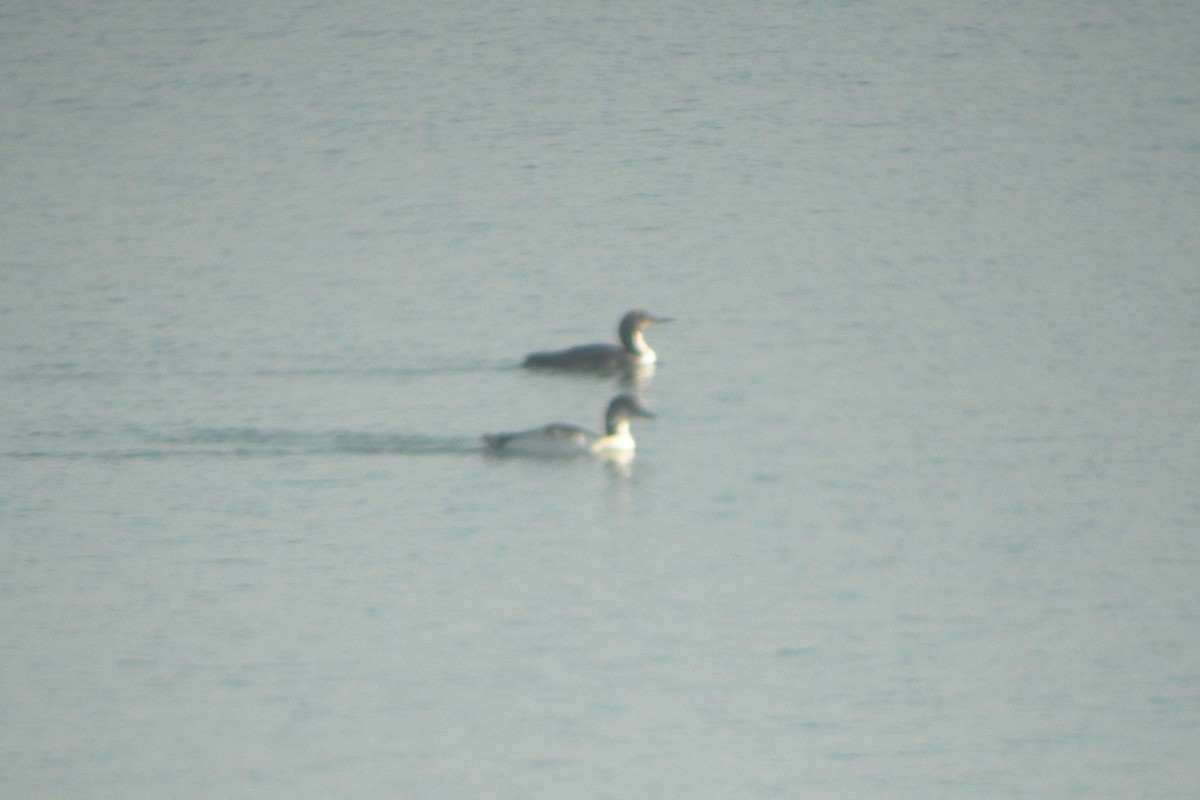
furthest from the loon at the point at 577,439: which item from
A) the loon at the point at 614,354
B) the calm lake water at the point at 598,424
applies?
the loon at the point at 614,354

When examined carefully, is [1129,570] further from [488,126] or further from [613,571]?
[488,126]

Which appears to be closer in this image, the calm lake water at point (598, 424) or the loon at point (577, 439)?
the calm lake water at point (598, 424)

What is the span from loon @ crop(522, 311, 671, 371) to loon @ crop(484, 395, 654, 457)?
2503 millimetres

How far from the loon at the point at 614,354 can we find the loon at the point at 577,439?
250cm

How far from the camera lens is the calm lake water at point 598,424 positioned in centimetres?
1184

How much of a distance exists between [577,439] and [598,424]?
1.62 metres

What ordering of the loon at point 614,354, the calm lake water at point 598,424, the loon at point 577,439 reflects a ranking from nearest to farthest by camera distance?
the calm lake water at point 598,424 → the loon at point 577,439 → the loon at point 614,354

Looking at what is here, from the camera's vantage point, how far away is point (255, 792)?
36.2ft

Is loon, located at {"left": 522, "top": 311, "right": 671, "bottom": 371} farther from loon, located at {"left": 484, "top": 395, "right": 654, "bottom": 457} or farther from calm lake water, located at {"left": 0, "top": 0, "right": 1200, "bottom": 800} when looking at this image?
loon, located at {"left": 484, "top": 395, "right": 654, "bottom": 457}

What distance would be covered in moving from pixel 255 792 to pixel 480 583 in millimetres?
3110

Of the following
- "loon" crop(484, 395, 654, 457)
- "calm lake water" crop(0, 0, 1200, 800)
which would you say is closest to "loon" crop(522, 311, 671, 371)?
"calm lake water" crop(0, 0, 1200, 800)

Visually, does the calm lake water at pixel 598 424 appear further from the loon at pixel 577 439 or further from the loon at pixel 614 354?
the loon at pixel 614 354

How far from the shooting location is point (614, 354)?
1992 centimetres

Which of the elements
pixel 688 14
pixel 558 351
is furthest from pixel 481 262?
pixel 688 14
